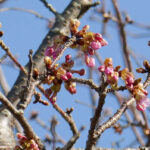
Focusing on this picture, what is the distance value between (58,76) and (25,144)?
315 mm

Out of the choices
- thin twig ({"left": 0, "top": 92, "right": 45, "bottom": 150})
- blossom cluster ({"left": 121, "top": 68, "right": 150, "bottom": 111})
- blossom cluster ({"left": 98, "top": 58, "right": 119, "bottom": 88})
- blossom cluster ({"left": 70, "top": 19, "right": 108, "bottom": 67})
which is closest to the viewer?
thin twig ({"left": 0, "top": 92, "right": 45, "bottom": 150})

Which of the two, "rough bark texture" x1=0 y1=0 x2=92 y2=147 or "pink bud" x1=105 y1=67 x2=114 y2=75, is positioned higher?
"pink bud" x1=105 y1=67 x2=114 y2=75

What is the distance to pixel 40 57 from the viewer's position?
2230 millimetres

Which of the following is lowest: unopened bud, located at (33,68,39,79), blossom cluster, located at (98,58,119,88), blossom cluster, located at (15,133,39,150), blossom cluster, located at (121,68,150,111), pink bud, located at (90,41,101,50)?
blossom cluster, located at (121,68,150,111)

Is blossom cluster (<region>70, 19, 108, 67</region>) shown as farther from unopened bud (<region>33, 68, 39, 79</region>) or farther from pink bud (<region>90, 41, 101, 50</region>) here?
unopened bud (<region>33, 68, 39, 79</region>)

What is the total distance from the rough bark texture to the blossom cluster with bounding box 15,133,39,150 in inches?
14.4

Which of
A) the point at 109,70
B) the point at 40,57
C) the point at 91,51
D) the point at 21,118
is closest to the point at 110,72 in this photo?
the point at 109,70

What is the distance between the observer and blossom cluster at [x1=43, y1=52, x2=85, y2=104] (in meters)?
1.32

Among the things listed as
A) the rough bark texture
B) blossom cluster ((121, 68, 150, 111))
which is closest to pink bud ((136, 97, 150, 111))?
blossom cluster ((121, 68, 150, 111))

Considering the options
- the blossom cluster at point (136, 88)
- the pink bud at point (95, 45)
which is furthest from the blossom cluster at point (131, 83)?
the pink bud at point (95, 45)

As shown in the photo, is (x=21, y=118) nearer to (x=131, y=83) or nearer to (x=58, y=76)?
(x=58, y=76)

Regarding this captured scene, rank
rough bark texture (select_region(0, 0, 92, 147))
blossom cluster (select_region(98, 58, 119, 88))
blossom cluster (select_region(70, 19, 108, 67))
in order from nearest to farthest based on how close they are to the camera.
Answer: blossom cluster (select_region(98, 58, 119, 88)) → blossom cluster (select_region(70, 19, 108, 67)) → rough bark texture (select_region(0, 0, 92, 147))

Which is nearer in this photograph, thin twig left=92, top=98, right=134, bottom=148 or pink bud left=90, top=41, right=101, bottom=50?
thin twig left=92, top=98, right=134, bottom=148

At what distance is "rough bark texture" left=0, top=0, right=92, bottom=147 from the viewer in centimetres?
184
